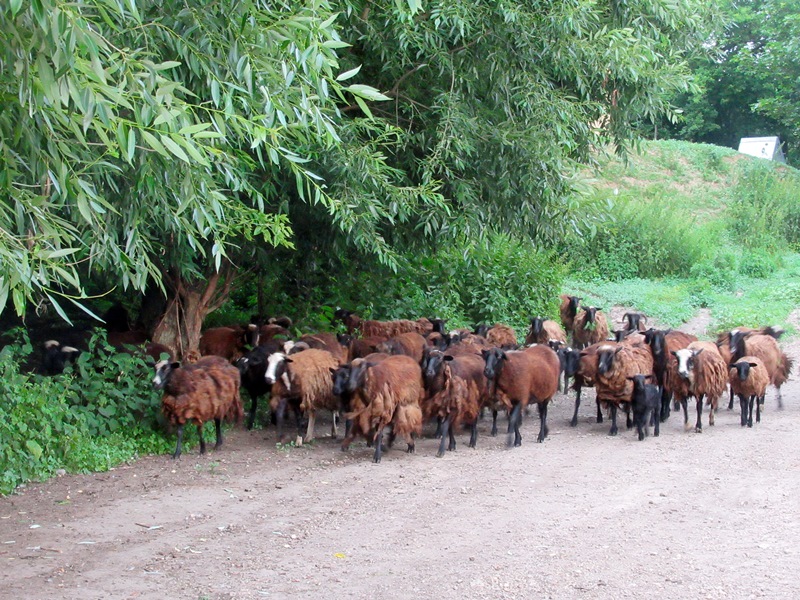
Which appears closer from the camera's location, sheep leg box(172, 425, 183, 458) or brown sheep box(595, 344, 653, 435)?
sheep leg box(172, 425, 183, 458)

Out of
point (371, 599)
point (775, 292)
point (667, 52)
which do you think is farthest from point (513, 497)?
point (775, 292)

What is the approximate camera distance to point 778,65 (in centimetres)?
3522

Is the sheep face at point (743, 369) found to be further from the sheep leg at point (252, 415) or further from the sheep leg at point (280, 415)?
the sheep leg at point (252, 415)

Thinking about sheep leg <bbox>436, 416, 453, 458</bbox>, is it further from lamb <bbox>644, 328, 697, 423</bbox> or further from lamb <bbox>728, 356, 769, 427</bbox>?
lamb <bbox>728, 356, 769, 427</bbox>

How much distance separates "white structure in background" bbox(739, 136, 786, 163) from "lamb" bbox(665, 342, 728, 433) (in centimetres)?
2905

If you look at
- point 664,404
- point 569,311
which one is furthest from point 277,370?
point 569,311

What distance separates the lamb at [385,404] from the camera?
9.54 m

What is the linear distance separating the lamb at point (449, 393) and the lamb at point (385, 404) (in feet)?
0.77

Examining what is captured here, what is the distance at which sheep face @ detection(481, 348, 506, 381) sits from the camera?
10.3 m

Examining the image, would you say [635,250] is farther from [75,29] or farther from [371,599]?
[75,29]

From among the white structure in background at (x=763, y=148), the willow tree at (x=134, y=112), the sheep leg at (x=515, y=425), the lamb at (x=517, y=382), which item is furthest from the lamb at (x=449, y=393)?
the white structure in background at (x=763, y=148)

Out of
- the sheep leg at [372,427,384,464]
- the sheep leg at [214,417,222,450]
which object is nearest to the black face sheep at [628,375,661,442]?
the sheep leg at [372,427,384,464]

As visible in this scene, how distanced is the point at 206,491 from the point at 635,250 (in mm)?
Result: 17981

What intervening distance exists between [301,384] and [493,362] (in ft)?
7.51
